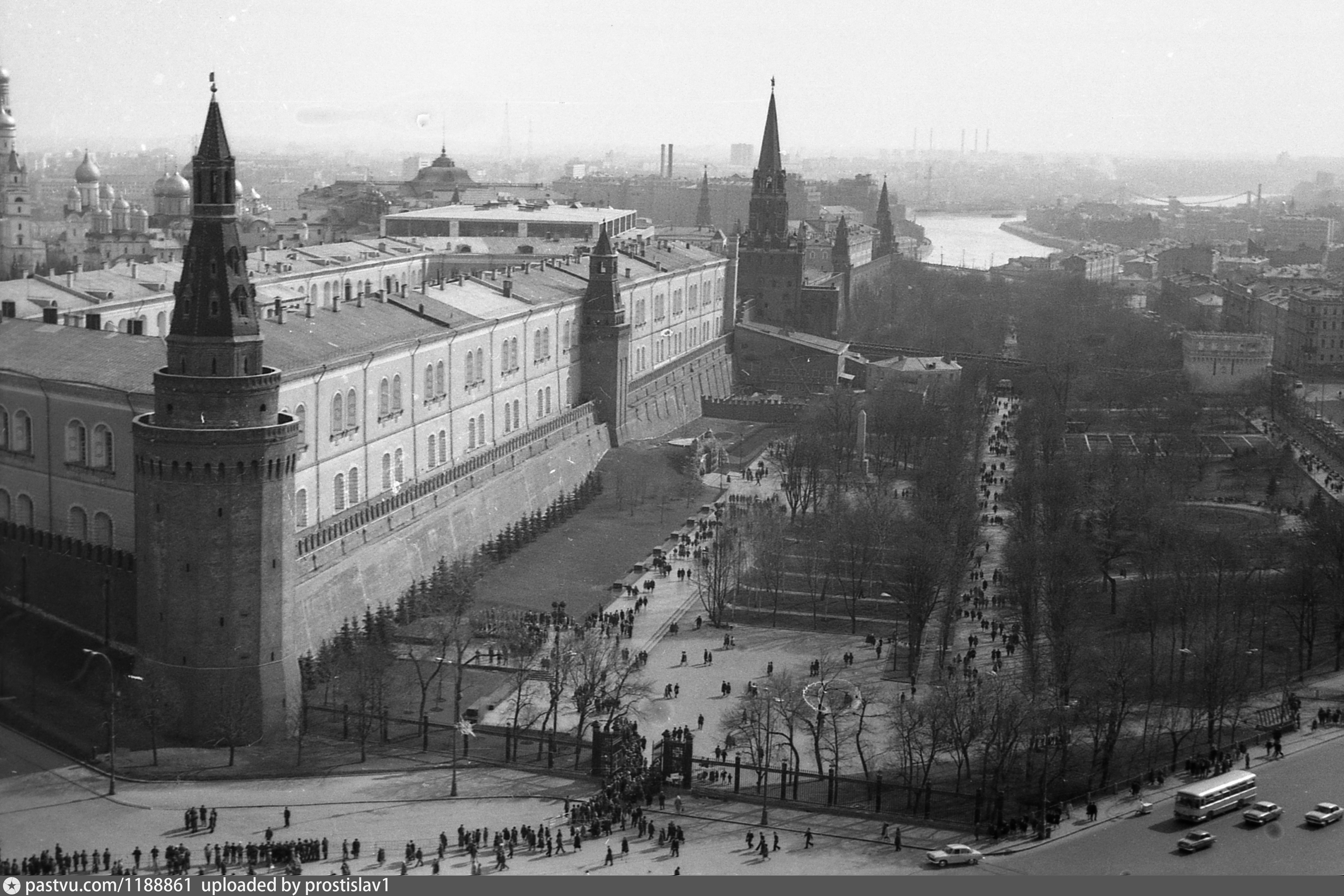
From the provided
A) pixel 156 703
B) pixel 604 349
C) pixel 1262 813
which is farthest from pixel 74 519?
pixel 604 349

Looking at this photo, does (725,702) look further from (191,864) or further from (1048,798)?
(191,864)

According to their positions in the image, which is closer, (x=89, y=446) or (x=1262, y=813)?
(x=1262, y=813)

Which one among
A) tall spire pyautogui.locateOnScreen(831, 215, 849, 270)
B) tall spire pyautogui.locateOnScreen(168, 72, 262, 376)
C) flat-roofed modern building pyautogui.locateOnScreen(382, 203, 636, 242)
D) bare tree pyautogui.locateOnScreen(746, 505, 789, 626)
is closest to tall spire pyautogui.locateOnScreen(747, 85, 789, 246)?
flat-roofed modern building pyautogui.locateOnScreen(382, 203, 636, 242)

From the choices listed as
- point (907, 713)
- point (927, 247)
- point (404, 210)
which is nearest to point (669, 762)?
point (907, 713)

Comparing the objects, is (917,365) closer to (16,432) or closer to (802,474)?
(802,474)

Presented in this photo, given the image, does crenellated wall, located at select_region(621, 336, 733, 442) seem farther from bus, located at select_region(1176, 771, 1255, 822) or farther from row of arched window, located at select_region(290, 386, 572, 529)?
bus, located at select_region(1176, 771, 1255, 822)

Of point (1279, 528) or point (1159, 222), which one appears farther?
point (1159, 222)
